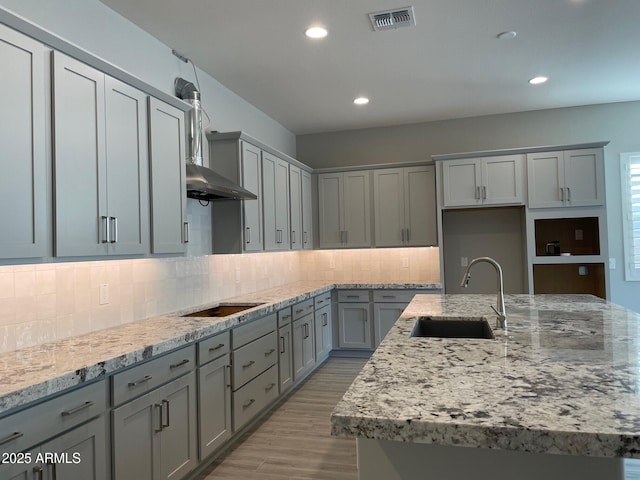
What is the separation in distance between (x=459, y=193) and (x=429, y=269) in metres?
1.07

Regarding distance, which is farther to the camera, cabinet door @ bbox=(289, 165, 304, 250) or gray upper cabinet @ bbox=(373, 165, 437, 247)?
gray upper cabinet @ bbox=(373, 165, 437, 247)

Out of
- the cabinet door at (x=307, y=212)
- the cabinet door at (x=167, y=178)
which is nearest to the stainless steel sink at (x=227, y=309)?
the cabinet door at (x=167, y=178)

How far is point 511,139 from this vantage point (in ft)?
18.1

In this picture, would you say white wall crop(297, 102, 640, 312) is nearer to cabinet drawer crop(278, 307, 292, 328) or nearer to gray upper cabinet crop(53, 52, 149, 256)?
cabinet drawer crop(278, 307, 292, 328)

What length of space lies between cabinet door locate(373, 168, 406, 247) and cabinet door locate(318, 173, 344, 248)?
0.46 m

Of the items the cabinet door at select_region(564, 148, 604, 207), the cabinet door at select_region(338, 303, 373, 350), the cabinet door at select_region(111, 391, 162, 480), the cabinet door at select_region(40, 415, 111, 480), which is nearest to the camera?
the cabinet door at select_region(40, 415, 111, 480)

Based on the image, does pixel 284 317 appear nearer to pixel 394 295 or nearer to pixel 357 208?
pixel 394 295

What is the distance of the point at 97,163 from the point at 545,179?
4.55m

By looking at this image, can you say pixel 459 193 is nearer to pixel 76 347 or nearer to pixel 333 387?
pixel 333 387

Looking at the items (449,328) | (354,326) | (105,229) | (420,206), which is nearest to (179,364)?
(105,229)

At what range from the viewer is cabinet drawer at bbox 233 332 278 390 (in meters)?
3.17

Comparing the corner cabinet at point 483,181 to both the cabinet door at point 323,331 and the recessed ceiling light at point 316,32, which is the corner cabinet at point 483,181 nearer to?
the cabinet door at point 323,331

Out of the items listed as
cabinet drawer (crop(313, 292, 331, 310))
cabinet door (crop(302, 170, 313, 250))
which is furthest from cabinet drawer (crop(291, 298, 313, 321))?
cabinet door (crop(302, 170, 313, 250))

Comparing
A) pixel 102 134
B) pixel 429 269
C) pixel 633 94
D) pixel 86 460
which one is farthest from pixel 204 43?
pixel 633 94
